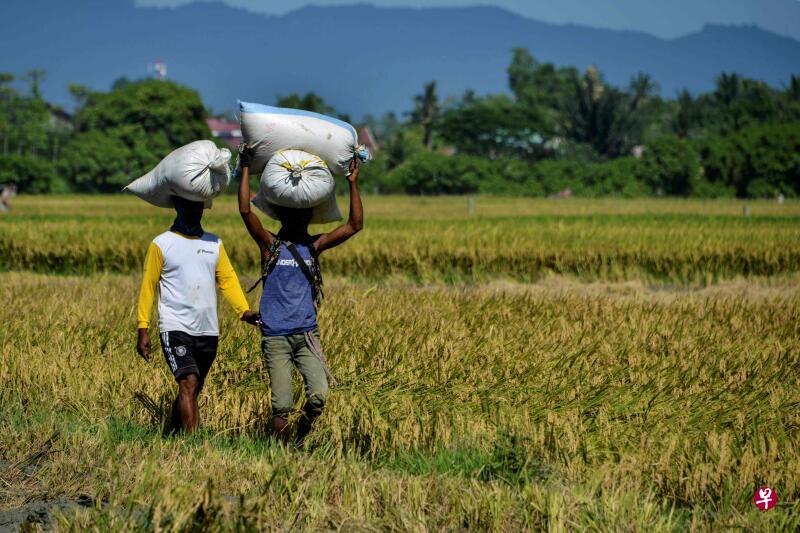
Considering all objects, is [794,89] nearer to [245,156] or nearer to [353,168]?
[353,168]

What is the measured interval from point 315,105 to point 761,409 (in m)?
52.2

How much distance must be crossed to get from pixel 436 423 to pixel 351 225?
1.02 metres

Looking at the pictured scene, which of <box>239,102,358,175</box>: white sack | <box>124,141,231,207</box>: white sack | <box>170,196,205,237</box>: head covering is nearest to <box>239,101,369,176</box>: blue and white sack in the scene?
<box>239,102,358,175</box>: white sack

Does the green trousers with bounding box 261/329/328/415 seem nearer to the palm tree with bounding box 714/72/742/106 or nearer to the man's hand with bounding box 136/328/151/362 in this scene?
the man's hand with bounding box 136/328/151/362

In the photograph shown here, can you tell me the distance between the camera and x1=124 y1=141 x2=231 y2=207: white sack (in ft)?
14.9

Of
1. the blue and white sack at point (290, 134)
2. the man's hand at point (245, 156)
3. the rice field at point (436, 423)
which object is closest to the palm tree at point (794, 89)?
the rice field at point (436, 423)

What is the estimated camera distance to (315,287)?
15.4ft

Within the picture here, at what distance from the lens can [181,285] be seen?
A: 462 cm

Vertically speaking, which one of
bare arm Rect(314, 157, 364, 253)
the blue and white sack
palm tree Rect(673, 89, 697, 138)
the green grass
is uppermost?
palm tree Rect(673, 89, 697, 138)

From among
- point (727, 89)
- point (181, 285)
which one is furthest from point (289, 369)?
point (727, 89)

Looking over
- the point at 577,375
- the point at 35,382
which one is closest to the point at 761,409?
the point at 577,375

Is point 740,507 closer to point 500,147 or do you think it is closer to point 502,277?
point 502,277

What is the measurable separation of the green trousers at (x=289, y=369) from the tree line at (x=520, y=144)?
157 ft

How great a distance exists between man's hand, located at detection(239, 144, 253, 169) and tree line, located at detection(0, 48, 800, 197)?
156 feet
